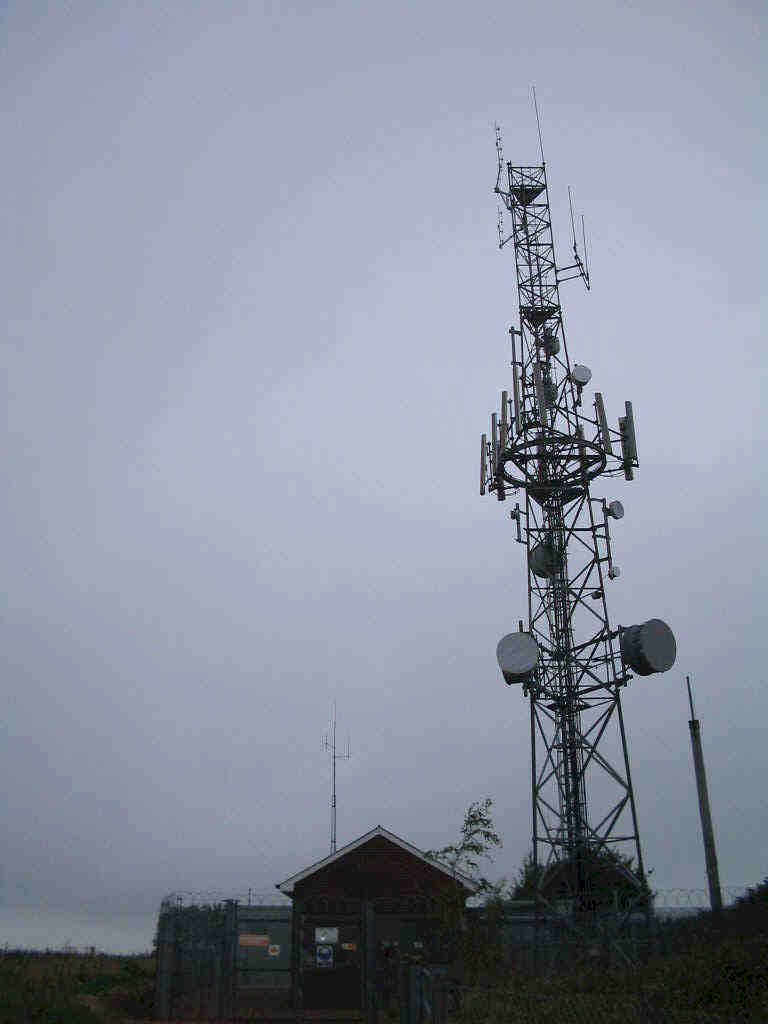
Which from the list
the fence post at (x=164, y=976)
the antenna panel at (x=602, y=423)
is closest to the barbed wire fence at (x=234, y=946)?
the fence post at (x=164, y=976)

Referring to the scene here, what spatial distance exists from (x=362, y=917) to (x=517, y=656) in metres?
7.23

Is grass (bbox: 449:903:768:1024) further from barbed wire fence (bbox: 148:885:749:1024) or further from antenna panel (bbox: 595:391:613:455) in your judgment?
antenna panel (bbox: 595:391:613:455)

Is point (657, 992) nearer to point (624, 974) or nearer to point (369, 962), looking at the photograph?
point (624, 974)

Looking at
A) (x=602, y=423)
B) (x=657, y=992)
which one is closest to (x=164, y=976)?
(x=657, y=992)

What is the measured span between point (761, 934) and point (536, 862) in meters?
9.87

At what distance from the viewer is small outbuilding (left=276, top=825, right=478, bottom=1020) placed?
20.0 meters

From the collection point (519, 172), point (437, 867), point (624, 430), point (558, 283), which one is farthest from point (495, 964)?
point (519, 172)

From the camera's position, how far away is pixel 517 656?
78.6 feet

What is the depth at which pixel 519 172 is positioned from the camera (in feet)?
101

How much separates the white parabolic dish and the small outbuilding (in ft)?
16.1

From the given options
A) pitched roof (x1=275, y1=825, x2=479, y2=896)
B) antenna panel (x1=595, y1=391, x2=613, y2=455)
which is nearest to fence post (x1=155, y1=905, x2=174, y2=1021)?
pitched roof (x1=275, y1=825, x2=479, y2=896)

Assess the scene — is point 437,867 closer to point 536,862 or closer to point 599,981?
point 536,862

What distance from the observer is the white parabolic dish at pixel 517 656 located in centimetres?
2386

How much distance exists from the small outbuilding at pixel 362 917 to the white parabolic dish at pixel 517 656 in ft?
16.1
